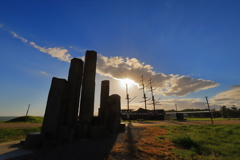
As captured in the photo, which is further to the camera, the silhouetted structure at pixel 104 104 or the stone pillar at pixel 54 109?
the silhouetted structure at pixel 104 104

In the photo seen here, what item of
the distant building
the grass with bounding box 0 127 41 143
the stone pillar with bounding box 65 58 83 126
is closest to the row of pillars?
the stone pillar with bounding box 65 58 83 126

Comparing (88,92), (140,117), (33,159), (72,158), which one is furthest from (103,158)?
(140,117)

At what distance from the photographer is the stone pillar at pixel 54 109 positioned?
5.75 metres

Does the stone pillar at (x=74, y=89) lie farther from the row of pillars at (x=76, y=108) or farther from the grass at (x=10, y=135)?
the grass at (x=10, y=135)

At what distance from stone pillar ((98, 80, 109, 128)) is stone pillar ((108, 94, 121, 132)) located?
598 mm

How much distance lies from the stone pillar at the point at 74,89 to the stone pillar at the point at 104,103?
2.46 metres

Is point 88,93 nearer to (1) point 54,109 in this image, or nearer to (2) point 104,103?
(1) point 54,109

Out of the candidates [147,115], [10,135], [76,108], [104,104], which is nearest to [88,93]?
[76,108]

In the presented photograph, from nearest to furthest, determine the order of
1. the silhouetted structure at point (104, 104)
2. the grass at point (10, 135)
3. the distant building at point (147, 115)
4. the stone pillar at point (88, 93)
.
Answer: the grass at point (10, 135) → the stone pillar at point (88, 93) → the silhouetted structure at point (104, 104) → the distant building at point (147, 115)

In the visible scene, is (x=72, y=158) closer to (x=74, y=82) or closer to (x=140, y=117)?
(x=74, y=82)

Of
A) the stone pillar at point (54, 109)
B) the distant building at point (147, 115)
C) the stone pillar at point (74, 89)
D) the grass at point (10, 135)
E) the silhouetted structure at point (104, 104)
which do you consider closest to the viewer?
the stone pillar at point (54, 109)

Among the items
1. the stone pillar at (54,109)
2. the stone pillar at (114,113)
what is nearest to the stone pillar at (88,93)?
the stone pillar at (54,109)

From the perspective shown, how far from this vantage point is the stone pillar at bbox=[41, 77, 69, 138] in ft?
18.9

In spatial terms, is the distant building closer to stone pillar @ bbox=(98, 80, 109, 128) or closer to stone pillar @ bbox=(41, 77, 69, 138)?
stone pillar @ bbox=(98, 80, 109, 128)
